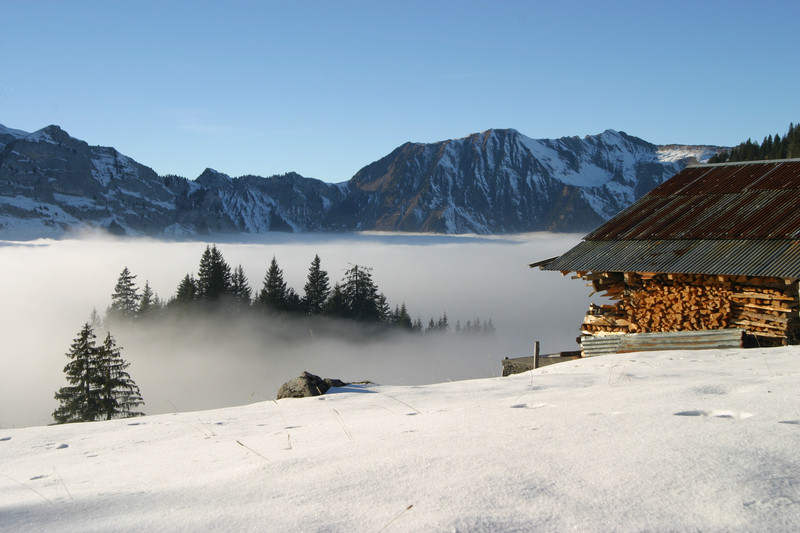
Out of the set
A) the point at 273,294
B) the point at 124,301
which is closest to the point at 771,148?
the point at 273,294

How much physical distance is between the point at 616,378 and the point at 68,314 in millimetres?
188059

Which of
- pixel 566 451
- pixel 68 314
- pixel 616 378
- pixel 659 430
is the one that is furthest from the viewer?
pixel 68 314

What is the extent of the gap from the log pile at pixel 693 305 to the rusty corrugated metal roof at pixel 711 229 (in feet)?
2.10

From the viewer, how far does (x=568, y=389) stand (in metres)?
7.87

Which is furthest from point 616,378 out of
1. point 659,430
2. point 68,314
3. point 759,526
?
point 68,314

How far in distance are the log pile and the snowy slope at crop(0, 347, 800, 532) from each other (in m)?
8.09

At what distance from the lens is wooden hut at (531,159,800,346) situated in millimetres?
14266

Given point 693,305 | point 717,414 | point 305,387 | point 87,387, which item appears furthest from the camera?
point 87,387

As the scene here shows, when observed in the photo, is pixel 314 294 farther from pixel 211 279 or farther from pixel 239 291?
pixel 211 279

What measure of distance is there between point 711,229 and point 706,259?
176 centimetres

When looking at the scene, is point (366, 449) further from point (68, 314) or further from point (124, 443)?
point (68, 314)

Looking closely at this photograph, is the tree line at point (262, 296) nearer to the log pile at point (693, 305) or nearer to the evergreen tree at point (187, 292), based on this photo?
the evergreen tree at point (187, 292)

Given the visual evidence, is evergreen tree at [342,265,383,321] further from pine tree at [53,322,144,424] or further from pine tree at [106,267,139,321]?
pine tree at [53,322,144,424]

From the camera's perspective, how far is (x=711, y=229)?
1633 centimetres
